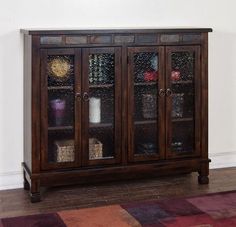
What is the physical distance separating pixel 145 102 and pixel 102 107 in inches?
11.8

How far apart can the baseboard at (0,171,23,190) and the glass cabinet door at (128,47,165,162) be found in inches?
30.7

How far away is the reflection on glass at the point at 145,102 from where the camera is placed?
3469mm

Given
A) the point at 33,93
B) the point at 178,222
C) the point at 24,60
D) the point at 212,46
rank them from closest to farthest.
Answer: the point at 178,222 < the point at 33,93 < the point at 24,60 < the point at 212,46

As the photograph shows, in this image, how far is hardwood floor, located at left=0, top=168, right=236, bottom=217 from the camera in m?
3.21

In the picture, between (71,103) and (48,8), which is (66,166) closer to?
(71,103)

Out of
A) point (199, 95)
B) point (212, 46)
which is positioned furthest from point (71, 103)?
point (212, 46)

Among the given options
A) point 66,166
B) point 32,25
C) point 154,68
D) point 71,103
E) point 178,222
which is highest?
point 32,25

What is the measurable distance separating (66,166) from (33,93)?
1.71ft

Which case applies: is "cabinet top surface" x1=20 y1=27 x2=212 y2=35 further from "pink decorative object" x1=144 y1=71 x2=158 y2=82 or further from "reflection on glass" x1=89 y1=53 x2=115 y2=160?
"pink decorative object" x1=144 y1=71 x2=158 y2=82

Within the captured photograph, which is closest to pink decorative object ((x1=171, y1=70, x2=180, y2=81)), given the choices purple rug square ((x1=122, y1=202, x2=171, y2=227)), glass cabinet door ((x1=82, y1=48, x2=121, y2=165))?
glass cabinet door ((x1=82, y1=48, x2=121, y2=165))

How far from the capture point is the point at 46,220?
2947 mm

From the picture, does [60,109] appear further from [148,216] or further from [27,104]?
[148,216]

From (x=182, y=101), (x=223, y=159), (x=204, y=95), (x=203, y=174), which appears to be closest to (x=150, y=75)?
(x=182, y=101)

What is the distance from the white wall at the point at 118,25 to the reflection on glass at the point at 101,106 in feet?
1.36
